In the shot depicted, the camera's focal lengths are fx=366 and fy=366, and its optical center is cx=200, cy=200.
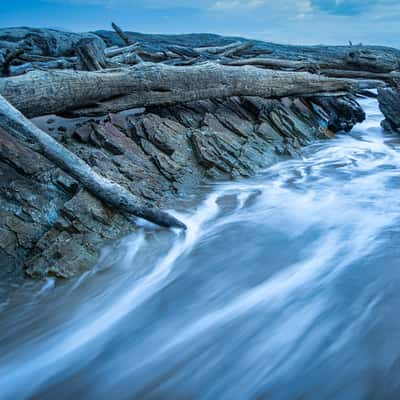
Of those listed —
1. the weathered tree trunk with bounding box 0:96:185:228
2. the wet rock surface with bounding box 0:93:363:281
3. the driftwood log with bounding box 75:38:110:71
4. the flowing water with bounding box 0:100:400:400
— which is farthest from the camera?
the driftwood log with bounding box 75:38:110:71

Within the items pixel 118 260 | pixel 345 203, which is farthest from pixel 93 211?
pixel 345 203

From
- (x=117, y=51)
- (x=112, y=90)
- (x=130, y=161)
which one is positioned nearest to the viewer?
(x=130, y=161)

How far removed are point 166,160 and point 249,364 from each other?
2837mm

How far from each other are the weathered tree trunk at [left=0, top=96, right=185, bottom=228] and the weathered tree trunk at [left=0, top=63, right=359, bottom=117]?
→ 54 cm

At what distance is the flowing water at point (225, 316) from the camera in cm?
184

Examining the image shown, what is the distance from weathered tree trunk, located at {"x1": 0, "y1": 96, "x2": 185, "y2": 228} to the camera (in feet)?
10.5

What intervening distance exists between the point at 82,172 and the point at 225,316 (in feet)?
5.91

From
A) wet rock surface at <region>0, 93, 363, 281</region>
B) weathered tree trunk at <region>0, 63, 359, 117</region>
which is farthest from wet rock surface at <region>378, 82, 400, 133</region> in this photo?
weathered tree trunk at <region>0, 63, 359, 117</region>

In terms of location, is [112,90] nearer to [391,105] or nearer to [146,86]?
[146,86]

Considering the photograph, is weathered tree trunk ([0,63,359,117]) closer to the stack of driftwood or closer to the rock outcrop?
the stack of driftwood

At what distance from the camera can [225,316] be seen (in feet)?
7.68

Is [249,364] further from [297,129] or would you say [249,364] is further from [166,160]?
[297,129]

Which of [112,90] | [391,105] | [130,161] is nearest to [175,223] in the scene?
[130,161]

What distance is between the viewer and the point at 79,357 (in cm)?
208
